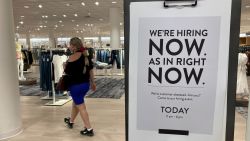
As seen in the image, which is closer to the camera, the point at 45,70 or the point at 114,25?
the point at 45,70

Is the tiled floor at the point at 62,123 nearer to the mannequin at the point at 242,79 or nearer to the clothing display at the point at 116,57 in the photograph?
the mannequin at the point at 242,79

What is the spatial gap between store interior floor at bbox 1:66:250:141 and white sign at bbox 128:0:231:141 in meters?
2.57

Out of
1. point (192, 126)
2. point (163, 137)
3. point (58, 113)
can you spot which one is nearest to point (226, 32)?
point (192, 126)

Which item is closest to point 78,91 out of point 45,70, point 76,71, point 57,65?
point 76,71

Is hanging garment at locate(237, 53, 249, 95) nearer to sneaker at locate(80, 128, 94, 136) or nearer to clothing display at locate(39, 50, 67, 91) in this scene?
sneaker at locate(80, 128, 94, 136)

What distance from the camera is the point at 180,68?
56.5 inches

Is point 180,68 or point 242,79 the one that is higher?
point 180,68

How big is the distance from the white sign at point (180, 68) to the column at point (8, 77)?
3.03m

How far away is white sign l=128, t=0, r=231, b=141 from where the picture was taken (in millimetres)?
1376

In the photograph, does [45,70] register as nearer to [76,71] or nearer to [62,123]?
[62,123]

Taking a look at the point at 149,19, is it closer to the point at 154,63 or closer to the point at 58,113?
the point at 154,63

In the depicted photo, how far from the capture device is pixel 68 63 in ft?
12.4

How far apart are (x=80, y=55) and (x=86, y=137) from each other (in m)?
1.29

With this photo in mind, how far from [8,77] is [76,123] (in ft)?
4.86
